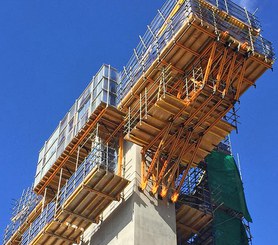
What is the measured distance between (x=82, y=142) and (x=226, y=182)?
10.6m

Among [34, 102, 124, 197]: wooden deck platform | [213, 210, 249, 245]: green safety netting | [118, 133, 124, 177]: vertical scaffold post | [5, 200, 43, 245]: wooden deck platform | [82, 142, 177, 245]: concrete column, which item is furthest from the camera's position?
[5, 200, 43, 245]: wooden deck platform

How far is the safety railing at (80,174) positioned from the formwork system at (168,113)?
9 centimetres

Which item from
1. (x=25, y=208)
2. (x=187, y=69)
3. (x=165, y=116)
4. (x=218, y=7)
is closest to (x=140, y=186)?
(x=165, y=116)

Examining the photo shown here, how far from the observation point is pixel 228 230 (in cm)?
4144

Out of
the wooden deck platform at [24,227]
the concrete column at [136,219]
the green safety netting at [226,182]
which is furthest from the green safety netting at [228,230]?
the wooden deck platform at [24,227]

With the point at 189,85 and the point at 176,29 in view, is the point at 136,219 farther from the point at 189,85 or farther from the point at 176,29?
the point at 176,29

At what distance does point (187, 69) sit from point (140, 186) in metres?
7.56

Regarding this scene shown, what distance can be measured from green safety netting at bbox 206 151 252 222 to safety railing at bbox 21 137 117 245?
24.8 feet

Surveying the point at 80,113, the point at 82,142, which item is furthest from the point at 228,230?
the point at 80,113

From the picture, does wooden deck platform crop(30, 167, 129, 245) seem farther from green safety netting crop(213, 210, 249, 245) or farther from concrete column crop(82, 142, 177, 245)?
A: green safety netting crop(213, 210, 249, 245)

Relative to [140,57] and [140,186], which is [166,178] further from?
[140,57]

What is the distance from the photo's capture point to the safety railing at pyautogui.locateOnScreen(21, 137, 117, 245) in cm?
3716

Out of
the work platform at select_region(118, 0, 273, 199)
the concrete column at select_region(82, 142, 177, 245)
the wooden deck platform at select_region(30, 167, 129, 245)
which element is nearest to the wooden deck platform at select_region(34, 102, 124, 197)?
the work platform at select_region(118, 0, 273, 199)

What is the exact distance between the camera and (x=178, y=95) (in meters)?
37.1
